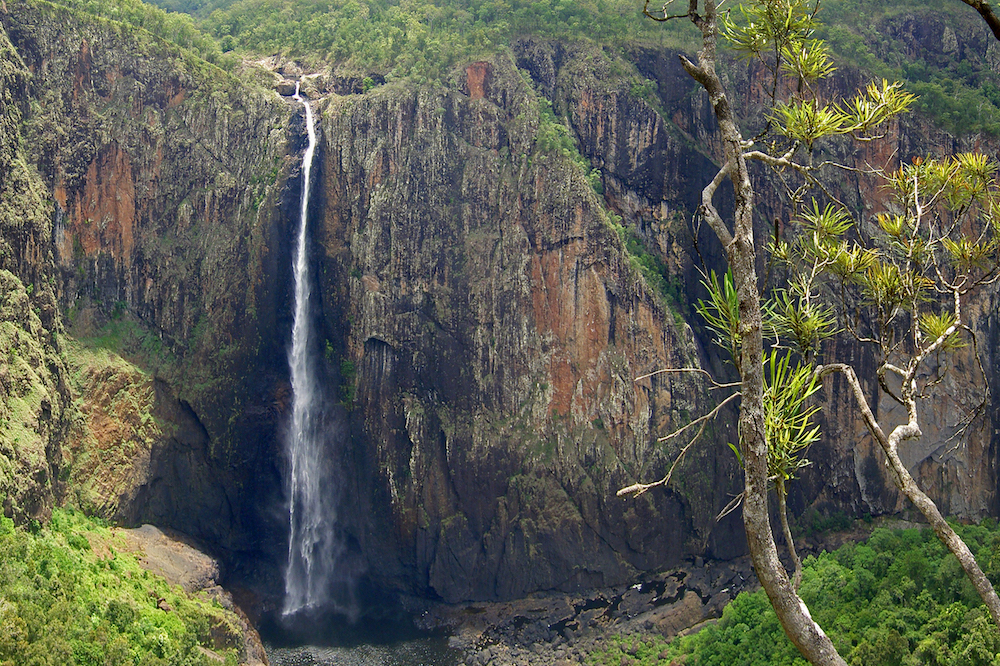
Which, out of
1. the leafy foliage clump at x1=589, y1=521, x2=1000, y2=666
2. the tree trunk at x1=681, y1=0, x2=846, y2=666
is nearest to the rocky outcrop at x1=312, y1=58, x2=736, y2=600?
the leafy foliage clump at x1=589, y1=521, x2=1000, y2=666

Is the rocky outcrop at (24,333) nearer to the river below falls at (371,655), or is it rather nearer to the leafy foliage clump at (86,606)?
the leafy foliage clump at (86,606)

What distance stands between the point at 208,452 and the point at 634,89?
2166cm

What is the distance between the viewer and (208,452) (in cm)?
3203

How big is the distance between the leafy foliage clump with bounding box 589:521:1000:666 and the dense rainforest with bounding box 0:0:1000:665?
4179 mm

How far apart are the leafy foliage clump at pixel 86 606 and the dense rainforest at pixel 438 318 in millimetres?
3622

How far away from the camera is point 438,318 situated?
32.6 metres

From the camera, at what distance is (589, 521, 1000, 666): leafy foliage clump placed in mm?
17562

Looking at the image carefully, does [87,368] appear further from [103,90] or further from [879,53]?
[879,53]

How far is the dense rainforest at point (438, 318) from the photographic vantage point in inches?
1193

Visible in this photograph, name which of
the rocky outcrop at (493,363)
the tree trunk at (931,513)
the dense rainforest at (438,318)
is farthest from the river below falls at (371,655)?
the tree trunk at (931,513)

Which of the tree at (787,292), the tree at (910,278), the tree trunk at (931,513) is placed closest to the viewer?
the tree at (787,292)

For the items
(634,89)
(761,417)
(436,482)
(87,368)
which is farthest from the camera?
(634,89)

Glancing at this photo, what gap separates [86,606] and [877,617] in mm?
18784

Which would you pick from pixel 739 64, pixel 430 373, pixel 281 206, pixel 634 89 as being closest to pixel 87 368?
pixel 281 206
